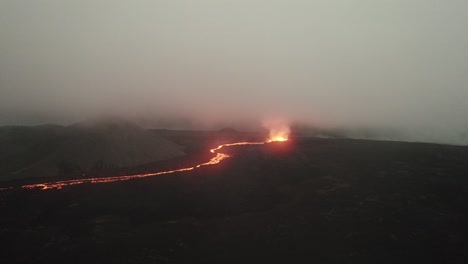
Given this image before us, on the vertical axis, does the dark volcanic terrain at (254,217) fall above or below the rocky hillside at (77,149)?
below

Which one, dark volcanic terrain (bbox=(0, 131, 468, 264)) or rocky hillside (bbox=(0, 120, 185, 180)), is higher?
rocky hillside (bbox=(0, 120, 185, 180))

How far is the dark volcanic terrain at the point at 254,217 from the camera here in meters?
36.9

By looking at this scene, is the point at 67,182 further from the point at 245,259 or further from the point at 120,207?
the point at 245,259

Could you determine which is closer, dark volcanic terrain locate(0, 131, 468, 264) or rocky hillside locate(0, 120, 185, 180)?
dark volcanic terrain locate(0, 131, 468, 264)

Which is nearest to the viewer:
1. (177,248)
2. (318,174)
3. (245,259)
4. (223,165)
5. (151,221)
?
(245,259)

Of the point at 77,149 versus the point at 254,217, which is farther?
the point at 77,149

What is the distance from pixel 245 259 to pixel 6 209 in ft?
124

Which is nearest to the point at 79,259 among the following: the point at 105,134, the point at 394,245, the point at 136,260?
the point at 136,260

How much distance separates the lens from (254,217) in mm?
47906

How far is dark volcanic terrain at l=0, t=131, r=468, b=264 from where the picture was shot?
36.9 metres

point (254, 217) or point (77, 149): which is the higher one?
point (77, 149)

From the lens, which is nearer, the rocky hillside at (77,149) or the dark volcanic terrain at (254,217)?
the dark volcanic terrain at (254,217)

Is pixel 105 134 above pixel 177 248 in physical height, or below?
above

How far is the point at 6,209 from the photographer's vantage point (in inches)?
2051
